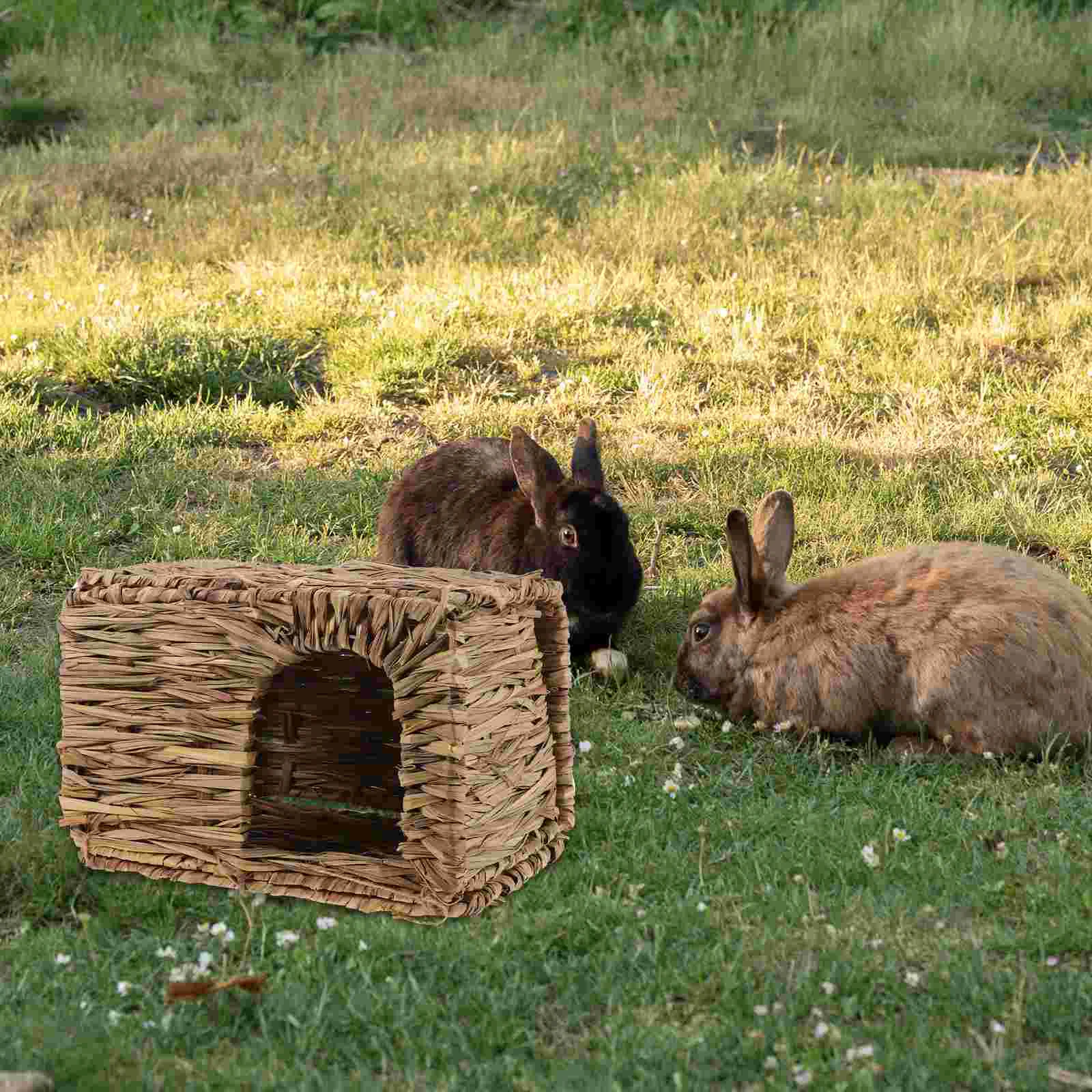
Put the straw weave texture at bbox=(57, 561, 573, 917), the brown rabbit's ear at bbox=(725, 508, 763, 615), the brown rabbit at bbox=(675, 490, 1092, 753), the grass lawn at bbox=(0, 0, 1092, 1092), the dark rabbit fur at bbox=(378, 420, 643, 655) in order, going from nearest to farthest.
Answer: the grass lawn at bbox=(0, 0, 1092, 1092)
the straw weave texture at bbox=(57, 561, 573, 917)
the brown rabbit at bbox=(675, 490, 1092, 753)
the brown rabbit's ear at bbox=(725, 508, 763, 615)
the dark rabbit fur at bbox=(378, 420, 643, 655)

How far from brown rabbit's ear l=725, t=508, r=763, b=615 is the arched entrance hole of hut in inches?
47.0

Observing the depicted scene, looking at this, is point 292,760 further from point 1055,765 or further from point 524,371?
Answer: point 524,371

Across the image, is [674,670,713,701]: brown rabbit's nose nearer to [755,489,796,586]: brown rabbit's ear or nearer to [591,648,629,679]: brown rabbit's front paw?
[591,648,629,679]: brown rabbit's front paw

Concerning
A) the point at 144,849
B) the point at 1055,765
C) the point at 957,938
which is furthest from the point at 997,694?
the point at 144,849

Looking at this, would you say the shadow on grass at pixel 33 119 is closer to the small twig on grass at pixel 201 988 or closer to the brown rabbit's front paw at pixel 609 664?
the brown rabbit's front paw at pixel 609 664

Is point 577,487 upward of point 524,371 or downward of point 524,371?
upward

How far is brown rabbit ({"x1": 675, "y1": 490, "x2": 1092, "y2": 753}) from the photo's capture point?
15.0 feet

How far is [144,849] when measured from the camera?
4.07 metres

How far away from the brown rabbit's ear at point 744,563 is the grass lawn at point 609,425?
44 cm

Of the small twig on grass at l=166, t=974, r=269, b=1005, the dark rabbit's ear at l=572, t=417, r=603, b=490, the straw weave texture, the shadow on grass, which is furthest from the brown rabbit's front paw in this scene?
the shadow on grass

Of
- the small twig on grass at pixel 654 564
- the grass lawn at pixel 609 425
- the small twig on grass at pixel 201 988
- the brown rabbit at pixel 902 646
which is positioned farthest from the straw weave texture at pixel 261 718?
the small twig on grass at pixel 654 564

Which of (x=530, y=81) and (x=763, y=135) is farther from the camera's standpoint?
(x=530, y=81)

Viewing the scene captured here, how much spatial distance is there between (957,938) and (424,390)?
5143 mm

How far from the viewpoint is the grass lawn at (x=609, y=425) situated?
3.27 metres
